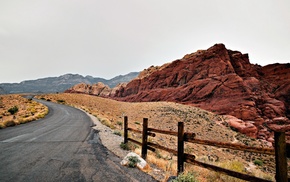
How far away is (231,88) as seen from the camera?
52.7 meters

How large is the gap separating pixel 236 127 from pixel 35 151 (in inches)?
1463

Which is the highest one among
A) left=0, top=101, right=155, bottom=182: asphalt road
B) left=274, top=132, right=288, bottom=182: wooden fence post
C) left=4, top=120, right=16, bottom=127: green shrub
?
left=274, top=132, right=288, bottom=182: wooden fence post

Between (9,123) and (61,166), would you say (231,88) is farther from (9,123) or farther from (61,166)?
(61,166)

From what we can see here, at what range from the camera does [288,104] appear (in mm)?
47719

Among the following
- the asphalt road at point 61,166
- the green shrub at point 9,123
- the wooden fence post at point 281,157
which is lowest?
the green shrub at point 9,123

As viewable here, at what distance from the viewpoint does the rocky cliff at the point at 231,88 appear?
4266cm

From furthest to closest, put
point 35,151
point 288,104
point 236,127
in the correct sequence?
point 288,104 < point 236,127 < point 35,151

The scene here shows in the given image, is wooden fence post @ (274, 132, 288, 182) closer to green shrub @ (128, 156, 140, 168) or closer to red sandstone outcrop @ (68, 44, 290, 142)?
green shrub @ (128, 156, 140, 168)

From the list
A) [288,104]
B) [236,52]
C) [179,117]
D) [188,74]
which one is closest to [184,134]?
[179,117]

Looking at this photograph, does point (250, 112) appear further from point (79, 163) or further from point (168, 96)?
point (79, 163)

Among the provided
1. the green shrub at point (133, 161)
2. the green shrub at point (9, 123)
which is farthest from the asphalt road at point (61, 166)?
the green shrub at point (9, 123)

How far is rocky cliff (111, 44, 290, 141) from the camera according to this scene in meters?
42.7

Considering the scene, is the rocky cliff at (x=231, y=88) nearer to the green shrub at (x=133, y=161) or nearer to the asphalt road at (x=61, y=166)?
the green shrub at (x=133, y=161)

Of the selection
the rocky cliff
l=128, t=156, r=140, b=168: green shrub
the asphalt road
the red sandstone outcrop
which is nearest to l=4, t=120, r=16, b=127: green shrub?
the asphalt road
